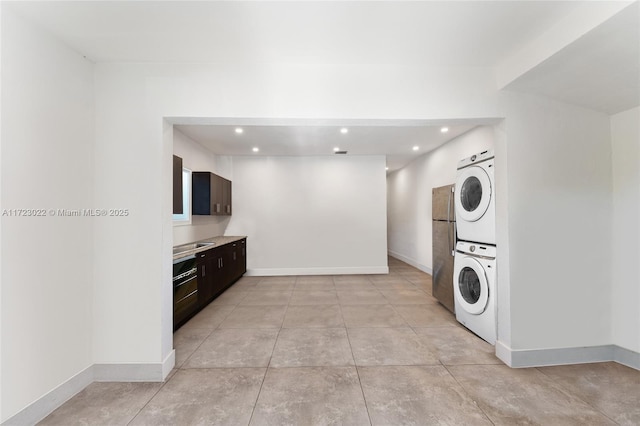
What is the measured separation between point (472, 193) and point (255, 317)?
10.5ft

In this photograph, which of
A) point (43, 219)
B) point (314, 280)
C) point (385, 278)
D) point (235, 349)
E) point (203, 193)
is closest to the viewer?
point (43, 219)

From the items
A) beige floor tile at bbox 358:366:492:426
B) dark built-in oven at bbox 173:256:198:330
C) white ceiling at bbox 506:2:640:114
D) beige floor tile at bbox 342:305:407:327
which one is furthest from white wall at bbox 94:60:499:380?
beige floor tile at bbox 342:305:407:327

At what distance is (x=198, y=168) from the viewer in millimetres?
5016

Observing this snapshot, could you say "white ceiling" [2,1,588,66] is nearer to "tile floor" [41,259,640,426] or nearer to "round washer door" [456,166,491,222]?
"round washer door" [456,166,491,222]

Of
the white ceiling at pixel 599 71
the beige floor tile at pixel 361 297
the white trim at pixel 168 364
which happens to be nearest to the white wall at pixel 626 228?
the white ceiling at pixel 599 71

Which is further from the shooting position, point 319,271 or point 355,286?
point 319,271

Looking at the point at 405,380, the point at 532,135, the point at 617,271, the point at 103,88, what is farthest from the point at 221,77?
the point at 617,271

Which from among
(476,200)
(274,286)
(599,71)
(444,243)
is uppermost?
(599,71)

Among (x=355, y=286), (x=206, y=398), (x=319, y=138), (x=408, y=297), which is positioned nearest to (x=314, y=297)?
(x=355, y=286)

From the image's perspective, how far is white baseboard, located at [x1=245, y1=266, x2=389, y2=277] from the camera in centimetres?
602

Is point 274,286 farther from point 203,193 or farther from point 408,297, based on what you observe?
point 408,297

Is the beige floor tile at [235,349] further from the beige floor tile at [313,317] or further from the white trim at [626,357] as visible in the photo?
the white trim at [626,357]

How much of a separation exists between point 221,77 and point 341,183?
4139mm

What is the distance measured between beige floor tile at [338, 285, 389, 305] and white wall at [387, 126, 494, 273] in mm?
2059
